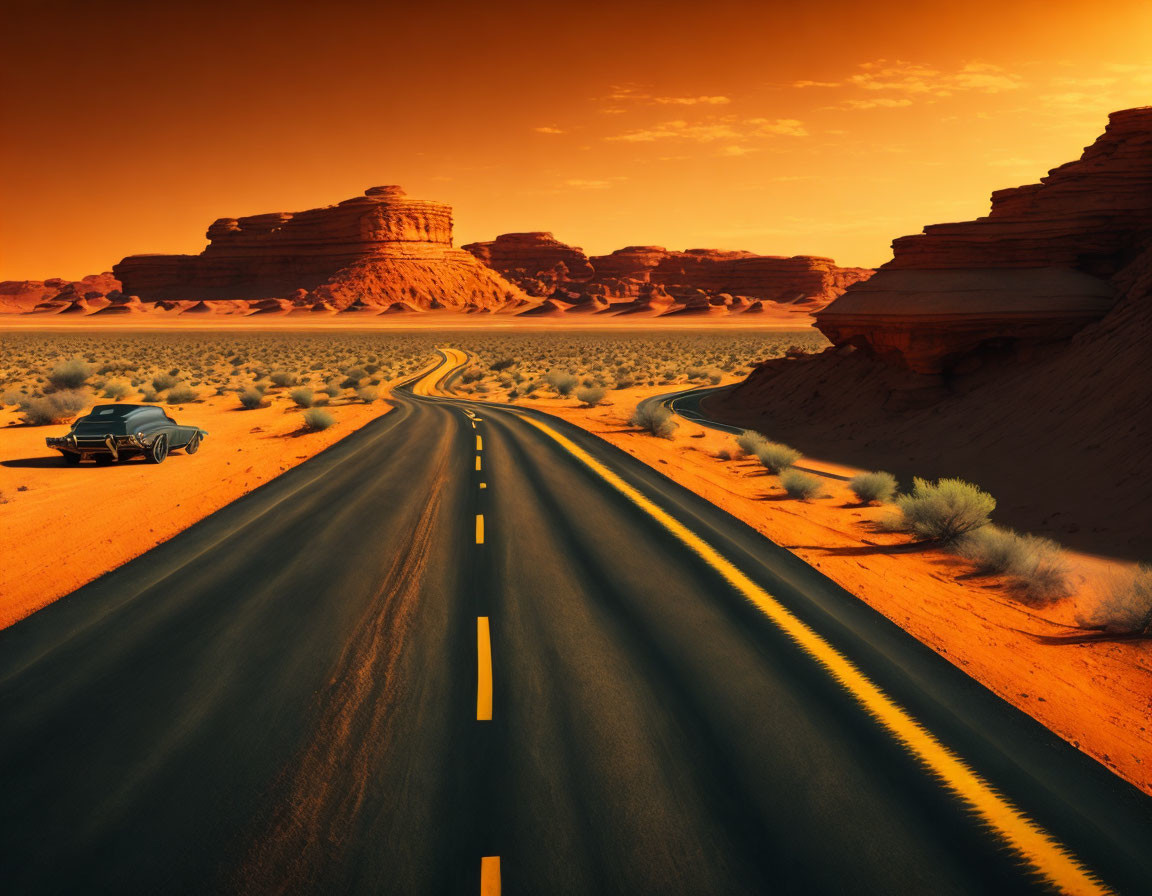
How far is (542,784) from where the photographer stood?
492cm

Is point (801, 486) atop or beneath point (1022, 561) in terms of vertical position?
atop

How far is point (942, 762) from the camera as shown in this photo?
521cm

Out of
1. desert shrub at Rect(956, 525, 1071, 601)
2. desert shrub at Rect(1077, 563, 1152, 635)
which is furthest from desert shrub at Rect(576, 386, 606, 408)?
desert shrub at Rect(1077, 563, 1152, 635)

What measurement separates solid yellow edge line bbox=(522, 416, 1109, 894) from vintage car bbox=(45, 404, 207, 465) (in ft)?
48.2

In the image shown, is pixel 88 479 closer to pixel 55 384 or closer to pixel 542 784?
pixel 542 784

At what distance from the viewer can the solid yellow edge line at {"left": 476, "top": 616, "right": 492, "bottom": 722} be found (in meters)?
5.87

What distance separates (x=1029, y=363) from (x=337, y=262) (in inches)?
6618

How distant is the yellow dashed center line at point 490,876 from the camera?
3963mm

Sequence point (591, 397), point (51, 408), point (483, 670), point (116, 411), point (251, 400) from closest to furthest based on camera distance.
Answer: point (483, 670)
point (116, 411)
point (51, 408)
point (251, 400)
point (591, 397)

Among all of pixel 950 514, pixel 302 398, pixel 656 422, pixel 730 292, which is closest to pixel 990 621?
pixel 950 514

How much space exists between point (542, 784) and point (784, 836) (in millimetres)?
1652

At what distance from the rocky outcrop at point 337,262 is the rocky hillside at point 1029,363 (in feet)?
472

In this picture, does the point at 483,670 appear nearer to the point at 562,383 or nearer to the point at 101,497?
the point at 101,497

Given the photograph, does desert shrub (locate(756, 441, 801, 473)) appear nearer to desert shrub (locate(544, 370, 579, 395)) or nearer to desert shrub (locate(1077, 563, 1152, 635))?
desert shrub (locate(1077, 563, 1152, 635))
